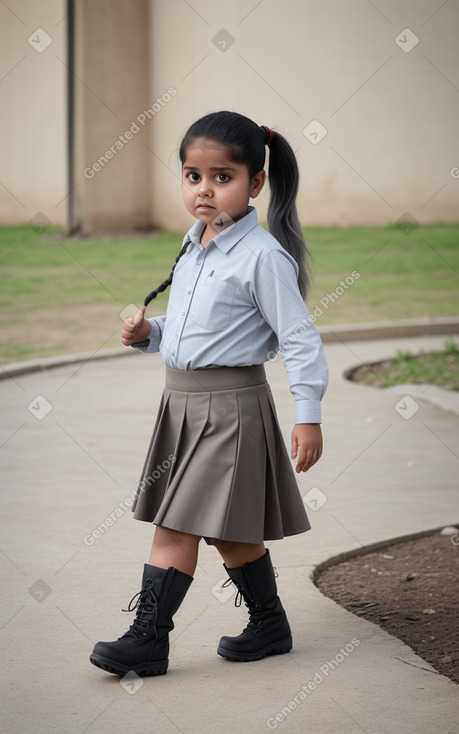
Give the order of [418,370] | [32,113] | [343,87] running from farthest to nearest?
[32,113]
[343,87]
[418,370]

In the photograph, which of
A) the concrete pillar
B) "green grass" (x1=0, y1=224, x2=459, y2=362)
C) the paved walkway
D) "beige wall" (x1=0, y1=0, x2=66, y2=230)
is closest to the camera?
the paved walkway

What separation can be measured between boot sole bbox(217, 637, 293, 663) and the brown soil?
0.39 metres

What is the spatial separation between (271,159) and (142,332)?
26.1 inches

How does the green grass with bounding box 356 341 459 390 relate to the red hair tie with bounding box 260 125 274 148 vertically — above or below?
below

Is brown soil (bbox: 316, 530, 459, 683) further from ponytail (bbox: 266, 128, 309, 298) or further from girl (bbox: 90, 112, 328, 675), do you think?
ponytail (bbox: 266, 128, 309, 298)

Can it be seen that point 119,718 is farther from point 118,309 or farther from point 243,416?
point 118,309

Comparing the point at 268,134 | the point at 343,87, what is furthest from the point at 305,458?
the point at 343,87

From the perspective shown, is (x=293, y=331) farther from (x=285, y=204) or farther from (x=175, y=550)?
(x=175, y=550)

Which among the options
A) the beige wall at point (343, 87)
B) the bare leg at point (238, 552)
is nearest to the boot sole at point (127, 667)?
the bare leg at point (238, 552)

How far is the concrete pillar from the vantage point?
1788 centimetres

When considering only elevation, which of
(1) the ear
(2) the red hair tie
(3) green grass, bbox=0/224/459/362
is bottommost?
(3) green grass, bbox=0/224/459/362

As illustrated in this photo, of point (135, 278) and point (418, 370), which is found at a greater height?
point (418, 370)

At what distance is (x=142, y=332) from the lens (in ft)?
10.5

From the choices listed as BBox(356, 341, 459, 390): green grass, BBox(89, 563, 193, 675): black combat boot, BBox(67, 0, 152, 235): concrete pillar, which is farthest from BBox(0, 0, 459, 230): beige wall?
BBox(89, 563, 193, 675): black combat boot
